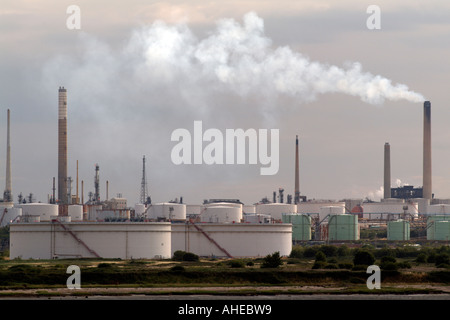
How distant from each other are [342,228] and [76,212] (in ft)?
174

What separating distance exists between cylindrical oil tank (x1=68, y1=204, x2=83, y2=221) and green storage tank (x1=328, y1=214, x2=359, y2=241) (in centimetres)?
4960

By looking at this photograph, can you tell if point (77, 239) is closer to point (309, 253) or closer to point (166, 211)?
point (309, 253)

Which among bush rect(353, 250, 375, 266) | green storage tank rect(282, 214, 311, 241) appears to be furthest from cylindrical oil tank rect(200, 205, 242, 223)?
bush rect(353, 250, 375, 266)

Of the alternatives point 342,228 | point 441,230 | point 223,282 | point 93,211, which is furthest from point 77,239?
point 441,230

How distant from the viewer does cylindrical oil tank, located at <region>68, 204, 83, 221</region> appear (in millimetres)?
181625

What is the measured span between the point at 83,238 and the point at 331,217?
75258mm

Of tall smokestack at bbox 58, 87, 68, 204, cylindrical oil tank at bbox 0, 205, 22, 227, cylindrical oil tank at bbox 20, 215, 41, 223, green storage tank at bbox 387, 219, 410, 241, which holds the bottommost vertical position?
green storage tank at bbox 387, 219, 410, 241

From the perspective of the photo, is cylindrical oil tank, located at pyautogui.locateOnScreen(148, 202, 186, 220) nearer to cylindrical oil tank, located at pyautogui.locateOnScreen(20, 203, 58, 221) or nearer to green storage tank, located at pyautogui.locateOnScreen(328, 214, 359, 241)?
cylindrical oil tank, located at pyautogui.locateOnScreen(20, 203, 58, 221)

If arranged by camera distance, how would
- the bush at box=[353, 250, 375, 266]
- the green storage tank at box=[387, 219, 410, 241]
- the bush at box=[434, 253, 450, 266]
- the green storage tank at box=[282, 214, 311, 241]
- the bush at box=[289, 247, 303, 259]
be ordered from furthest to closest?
1. the green storage tank at box=[387, 219, 410, 241]
2. the green storage tank at box=[282, 214, 311, 241]
3. the bush at box=[289, 247, 303, 259]
4. the bush at box=[434, 253, 450, 266]
5. the bush at box=[353, 250, 375, 266]

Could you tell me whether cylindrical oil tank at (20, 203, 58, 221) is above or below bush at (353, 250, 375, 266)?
above

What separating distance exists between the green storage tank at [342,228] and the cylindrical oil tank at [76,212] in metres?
49.6

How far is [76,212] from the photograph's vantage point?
7195 inches
